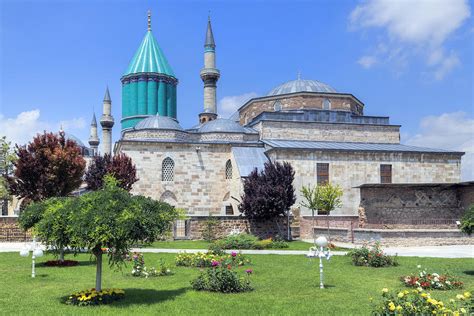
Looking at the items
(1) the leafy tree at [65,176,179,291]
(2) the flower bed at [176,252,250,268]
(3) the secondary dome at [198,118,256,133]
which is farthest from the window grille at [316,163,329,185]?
(1) the leafy tree at [65,176,179,291]

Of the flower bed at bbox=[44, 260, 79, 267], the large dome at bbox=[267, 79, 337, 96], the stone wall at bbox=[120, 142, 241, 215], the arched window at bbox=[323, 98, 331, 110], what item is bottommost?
the flower bed at bbox=[44, 260, 79, 267]

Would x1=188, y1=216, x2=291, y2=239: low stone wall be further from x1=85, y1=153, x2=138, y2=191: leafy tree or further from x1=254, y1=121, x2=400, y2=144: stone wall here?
x1=254, y1=121, x2=400, y2=144: stone wall

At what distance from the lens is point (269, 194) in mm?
25062

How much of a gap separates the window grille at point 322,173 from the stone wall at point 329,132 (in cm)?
458

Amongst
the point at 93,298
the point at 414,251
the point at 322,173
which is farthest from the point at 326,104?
the point at 93,298

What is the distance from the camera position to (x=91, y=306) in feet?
28.9

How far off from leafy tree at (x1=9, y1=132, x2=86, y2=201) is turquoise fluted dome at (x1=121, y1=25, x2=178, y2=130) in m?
19.8

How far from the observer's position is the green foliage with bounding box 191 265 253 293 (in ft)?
33.0

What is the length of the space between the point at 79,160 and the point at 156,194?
327 inches

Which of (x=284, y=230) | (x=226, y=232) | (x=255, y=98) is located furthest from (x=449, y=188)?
(x=255, y=98)

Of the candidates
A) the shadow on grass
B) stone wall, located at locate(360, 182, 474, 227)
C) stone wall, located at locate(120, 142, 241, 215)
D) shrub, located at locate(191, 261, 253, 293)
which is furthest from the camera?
stone wall, located at locate(120, 142, 241, 215)

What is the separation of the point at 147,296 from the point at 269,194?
15787 mm

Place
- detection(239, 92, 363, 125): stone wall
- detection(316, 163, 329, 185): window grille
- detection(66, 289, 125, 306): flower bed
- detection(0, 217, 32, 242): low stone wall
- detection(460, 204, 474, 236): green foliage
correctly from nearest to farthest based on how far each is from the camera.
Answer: detection(66, 289, 125, 306): flower bed < detection(460, 204, 474, 236): green foliage < detection(0, 217, 32, 242): low stone wall < detection(316, 163, 329, 185): window grille < detection(239, 92, 363, 125): stone wall

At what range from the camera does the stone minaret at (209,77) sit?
3941cm
